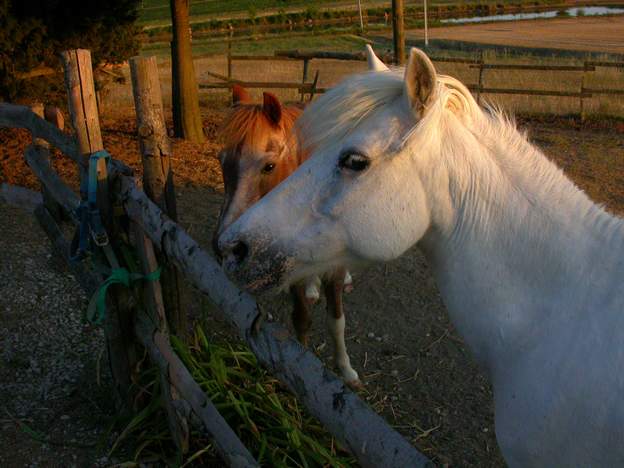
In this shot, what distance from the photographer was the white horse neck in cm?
181

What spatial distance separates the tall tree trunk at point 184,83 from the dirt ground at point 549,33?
20670 millimetres

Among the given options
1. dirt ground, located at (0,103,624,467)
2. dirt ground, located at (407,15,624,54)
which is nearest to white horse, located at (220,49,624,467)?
dirt ground, located at (0,103,624,467)

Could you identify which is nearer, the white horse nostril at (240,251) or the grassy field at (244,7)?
the white horse nostril at (240,251)

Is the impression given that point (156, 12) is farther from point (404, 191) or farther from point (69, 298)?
point (404, 191)

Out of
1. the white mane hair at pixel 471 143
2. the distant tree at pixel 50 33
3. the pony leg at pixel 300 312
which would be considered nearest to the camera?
the white mane hair at pixel 471 143

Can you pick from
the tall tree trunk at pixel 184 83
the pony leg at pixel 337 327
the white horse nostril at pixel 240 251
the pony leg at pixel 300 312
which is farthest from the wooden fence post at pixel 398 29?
the white horse nostril at pixel 240 251

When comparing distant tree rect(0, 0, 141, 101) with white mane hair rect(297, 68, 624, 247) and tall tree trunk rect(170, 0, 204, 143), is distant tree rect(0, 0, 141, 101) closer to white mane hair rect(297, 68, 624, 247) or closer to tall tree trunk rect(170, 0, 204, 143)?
tall tree trunk rect(170, 0, 204, 143)

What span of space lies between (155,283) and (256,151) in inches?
41.5

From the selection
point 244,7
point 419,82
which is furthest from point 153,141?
point 244,7

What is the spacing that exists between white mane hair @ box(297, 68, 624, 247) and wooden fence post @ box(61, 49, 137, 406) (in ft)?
5.84

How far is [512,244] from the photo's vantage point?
6.21 ft

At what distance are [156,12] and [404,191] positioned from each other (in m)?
43.5

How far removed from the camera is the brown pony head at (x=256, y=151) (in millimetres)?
3703

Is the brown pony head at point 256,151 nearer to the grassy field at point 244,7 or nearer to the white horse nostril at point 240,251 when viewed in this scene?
the white horse nostril at point 240,251
